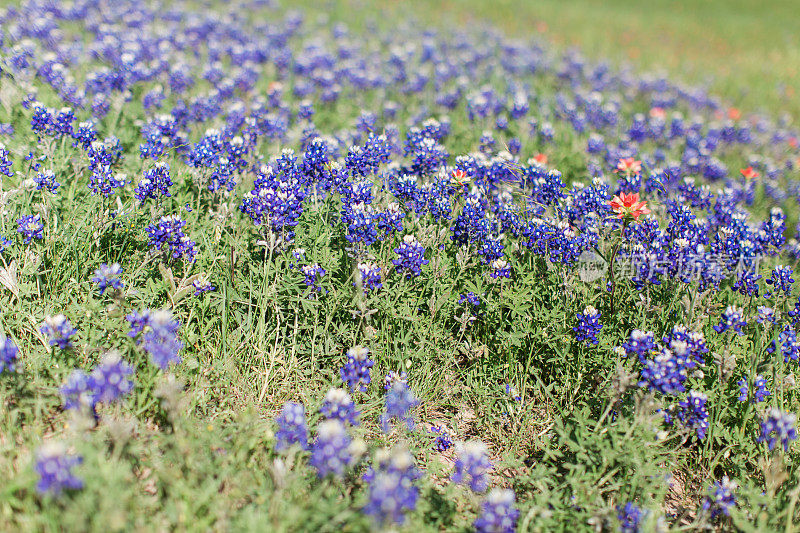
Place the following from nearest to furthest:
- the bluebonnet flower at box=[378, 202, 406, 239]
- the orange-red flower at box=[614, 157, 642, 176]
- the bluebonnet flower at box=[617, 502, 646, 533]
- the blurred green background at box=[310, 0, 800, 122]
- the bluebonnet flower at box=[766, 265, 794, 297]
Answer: the bluebonnet flower at box=[617, 502, 646, 533]
the bluebonnet flower at box=[378, 202, 406, 239]
the bluebonnet flower at box=[766, 265, 794, 297]
the orange-red flower at box=[614, 157, 642, 176]
the blurred green background at box=[310, 0, 800, 122]

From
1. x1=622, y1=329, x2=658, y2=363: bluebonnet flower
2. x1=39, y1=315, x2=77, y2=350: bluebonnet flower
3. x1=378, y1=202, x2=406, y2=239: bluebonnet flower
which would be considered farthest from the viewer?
x1=378, y1=202, x2=406, y2=239: bluebonnet flower

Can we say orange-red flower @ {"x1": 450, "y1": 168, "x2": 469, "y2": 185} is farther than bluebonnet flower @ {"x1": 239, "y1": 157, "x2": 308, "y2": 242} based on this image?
Yes

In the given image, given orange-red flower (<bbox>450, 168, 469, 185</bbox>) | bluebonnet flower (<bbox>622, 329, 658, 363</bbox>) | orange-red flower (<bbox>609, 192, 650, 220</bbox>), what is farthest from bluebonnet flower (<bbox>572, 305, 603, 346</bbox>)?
orange-red flower (<bbox>450, 168, 469, 185</bbox>)

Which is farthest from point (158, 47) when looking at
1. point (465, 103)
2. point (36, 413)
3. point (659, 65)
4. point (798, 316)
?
point (659, 65)

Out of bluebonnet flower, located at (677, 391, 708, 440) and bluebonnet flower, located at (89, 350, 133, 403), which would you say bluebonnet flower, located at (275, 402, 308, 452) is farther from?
bluebonnet flower, located at (677, 391, 708, 440)

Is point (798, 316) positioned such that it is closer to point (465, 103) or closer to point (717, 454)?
point (717, 454)

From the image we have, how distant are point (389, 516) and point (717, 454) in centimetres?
183

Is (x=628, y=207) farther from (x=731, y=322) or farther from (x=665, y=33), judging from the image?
(x=665, y=33)

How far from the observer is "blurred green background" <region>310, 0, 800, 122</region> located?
1165 centimetres

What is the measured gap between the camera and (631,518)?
8.19ft

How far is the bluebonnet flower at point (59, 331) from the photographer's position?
2.57m

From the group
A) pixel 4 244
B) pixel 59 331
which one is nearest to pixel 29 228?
pixel 4 244

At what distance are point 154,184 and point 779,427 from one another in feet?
11.4

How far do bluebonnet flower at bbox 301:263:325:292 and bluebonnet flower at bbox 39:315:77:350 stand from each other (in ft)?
3.76
